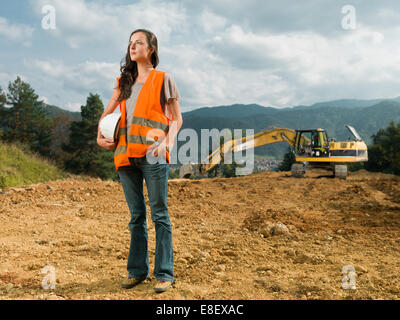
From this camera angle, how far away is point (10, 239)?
401 centimetres

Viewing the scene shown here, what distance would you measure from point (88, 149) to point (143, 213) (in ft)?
69.8

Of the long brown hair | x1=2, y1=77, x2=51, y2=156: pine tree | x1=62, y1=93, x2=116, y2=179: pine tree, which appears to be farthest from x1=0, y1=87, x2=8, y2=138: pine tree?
the long brown hair

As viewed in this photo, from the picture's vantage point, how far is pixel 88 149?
2233cm

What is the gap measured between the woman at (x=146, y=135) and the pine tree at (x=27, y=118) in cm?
2671

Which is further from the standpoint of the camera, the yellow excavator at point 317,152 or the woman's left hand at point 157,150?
the yellow excavator at point 317,152

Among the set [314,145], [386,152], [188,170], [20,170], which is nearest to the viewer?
[188,170]

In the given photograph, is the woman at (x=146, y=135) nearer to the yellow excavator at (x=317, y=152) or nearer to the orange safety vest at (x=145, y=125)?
the orange safety vest at (x=145, y=125)

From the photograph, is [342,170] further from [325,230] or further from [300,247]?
[300,247]

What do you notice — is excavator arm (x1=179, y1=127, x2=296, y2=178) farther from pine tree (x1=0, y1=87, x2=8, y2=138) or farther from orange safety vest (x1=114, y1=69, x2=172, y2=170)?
pine tree (x1=0, y1=87, x2=8, y2=138)

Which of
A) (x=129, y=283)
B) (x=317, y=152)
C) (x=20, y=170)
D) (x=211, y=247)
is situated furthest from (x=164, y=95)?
(x=20, y=170)

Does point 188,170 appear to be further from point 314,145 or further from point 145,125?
point 145,125

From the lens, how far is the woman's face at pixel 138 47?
2.32 metres

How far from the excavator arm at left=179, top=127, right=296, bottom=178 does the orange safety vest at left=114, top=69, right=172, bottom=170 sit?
28.5ft

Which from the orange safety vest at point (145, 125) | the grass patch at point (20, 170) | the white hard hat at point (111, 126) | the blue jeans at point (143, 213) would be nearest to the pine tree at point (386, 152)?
the grass patch at point (20, 170)
